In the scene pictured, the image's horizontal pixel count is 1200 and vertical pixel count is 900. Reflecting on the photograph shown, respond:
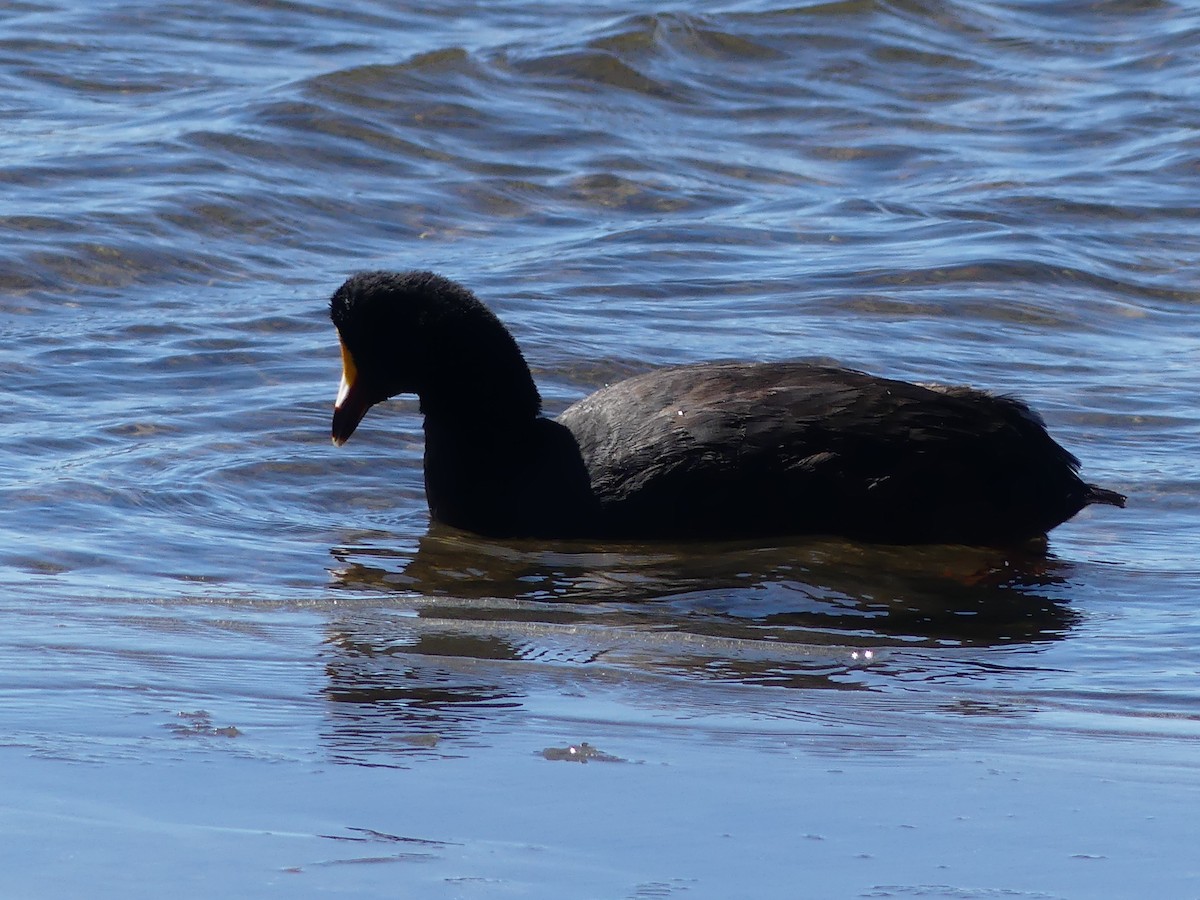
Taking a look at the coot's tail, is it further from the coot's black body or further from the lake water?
the lake water

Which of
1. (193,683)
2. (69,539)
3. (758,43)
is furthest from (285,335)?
(758,43)

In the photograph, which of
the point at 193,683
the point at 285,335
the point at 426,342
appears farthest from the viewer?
the point at 285,335

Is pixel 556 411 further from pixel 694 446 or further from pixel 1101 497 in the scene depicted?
pixel 1101 497

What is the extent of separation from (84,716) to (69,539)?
2408 mm

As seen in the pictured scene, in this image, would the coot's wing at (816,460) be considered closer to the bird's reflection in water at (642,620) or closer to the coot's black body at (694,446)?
the coot's black body at (694,446)

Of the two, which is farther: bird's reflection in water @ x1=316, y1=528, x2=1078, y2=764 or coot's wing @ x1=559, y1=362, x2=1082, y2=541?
coot's wing @ x1=559, y1=362, x2=1082, y2=541

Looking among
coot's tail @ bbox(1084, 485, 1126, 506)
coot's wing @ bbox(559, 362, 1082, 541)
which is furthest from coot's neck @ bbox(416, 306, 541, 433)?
coot's tail @ bbox(1084, 485, 1126, 506)

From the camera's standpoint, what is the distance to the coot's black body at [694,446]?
6582 mm

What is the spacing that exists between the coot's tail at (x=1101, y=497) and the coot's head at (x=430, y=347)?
2.00m

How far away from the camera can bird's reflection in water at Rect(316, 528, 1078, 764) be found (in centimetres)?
464

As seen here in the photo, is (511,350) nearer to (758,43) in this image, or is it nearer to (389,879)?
(389,879)

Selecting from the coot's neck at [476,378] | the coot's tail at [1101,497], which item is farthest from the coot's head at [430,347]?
the coot's tail at [1101,497]

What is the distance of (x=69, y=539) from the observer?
21.4 ft

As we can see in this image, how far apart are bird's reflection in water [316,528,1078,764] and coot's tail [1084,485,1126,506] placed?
282 millimetres
